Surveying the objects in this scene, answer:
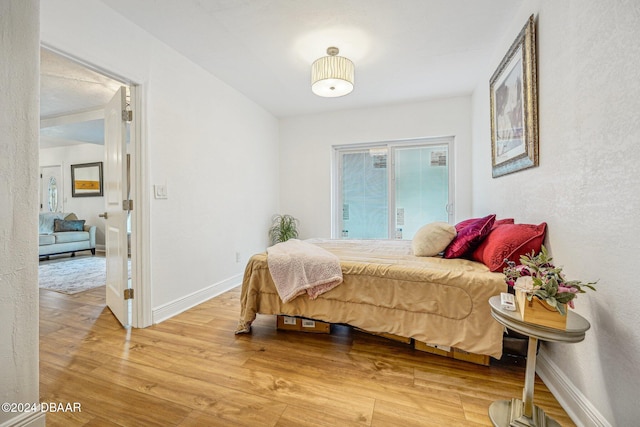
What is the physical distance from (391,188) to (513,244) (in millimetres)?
2576

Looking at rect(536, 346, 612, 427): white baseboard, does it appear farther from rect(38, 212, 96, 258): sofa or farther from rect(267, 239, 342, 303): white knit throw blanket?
rect(38, 212, 96, 258): sofa

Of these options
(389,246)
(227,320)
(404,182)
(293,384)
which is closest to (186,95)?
(227,320)

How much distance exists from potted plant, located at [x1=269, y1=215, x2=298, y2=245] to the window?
67 centimetres

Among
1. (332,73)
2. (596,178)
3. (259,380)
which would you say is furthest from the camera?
(332,73)

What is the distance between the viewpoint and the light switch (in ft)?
7.72

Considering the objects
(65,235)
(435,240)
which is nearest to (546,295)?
(435,240)

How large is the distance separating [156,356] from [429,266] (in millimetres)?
1948

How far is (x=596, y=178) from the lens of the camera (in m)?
1.17

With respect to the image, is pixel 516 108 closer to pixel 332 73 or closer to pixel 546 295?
pixel 332 73

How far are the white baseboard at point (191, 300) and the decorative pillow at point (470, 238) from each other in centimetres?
241

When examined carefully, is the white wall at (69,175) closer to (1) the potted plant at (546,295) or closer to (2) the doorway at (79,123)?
(2) the doorway at (79,123)

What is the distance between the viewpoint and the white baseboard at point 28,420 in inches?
43.8

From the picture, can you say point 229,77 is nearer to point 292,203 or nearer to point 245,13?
point 245,13

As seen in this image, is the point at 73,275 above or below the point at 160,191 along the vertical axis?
below
